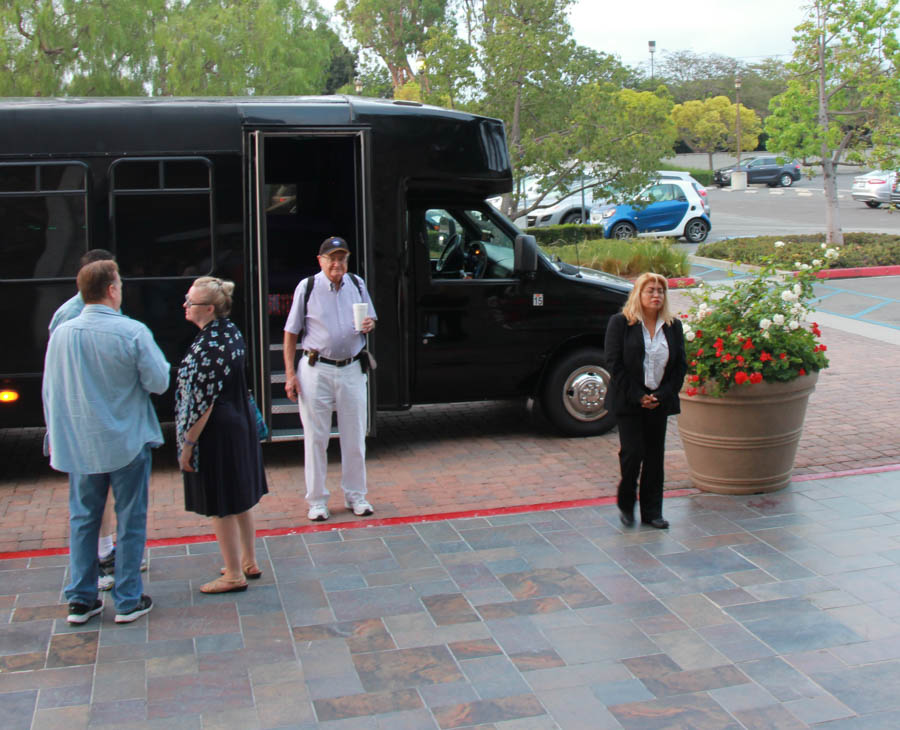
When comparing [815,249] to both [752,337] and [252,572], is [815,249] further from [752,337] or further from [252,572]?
[252,572]

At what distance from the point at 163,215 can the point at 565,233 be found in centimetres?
1582

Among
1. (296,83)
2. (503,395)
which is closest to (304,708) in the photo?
(503,395)

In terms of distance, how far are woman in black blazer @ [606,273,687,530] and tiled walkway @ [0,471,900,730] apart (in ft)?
1.83

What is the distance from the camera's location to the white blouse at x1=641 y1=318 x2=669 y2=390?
6750 millimetres

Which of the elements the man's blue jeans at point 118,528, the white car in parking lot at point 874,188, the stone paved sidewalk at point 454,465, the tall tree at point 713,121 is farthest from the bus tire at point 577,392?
the tall tree at point 713,121

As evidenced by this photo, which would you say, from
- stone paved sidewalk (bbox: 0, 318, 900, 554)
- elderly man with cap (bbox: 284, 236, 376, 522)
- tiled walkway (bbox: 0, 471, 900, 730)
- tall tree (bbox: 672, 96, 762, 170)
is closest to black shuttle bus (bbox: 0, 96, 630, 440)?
stone paved sidewalk (bbox: 0, 318, 900, 554)

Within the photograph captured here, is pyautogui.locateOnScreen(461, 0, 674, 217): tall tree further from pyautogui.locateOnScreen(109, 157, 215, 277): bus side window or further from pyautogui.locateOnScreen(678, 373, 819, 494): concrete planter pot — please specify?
pyautogui.locateOnScreen(678, 373, 819, 494): concrete planter pot

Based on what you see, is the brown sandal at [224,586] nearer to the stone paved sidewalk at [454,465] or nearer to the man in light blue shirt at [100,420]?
the man in light blue shirt at [100,420]

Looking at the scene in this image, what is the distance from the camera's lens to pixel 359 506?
7.26 metres

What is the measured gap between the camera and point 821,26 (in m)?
20.1

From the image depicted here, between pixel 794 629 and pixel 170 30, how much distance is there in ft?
66.8

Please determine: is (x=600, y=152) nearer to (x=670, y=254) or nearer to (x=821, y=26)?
(x=670, y=254)

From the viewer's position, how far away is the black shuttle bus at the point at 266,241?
26.2 feet

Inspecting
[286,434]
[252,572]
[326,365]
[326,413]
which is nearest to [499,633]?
[252,572]
